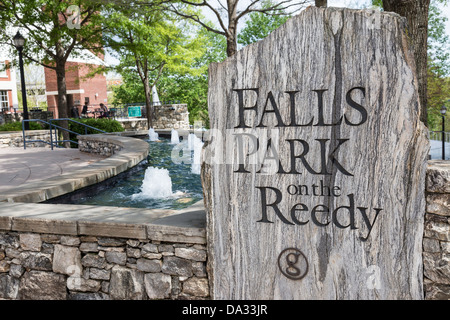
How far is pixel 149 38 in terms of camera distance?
64.1ft

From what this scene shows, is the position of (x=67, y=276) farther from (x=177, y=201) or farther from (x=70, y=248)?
(x=177, y=201)

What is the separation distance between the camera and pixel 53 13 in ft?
47.4

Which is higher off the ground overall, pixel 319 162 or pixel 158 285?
pixel 319 162

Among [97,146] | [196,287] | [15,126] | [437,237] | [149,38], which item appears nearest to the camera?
[437,237]

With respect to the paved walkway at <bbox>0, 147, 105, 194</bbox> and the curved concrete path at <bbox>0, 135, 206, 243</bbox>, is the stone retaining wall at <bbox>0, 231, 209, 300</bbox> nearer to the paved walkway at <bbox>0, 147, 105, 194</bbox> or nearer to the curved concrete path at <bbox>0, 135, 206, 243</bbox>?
the curved concrete path at <bbox>0, 135, 206, 243</bbox>

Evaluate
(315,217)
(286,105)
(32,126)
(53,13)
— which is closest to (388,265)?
(315,217)

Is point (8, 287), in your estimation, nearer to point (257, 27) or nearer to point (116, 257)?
point (116, 257)

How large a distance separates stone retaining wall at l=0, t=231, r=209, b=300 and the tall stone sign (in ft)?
1.07

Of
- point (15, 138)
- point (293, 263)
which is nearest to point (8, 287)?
point (293, 263)

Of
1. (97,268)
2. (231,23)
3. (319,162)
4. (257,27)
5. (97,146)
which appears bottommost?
(97,268)

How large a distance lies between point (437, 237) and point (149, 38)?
Result: 62.2 ft

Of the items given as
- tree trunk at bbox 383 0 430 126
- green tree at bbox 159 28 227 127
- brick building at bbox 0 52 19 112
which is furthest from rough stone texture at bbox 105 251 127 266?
green tree at bbox 159 28 227 127

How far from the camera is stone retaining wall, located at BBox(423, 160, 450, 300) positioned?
2.42 meters

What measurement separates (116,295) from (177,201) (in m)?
2.30
